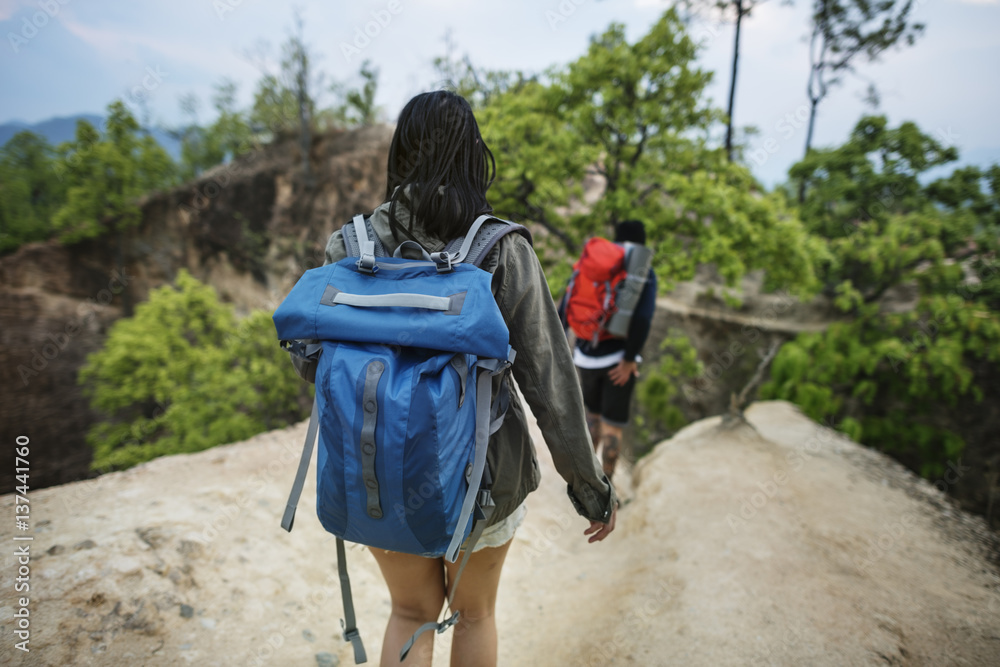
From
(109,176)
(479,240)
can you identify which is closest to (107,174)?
(109,176)

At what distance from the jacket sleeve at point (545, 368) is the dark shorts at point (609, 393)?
2.09 meters

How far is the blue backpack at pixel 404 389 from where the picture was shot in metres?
1.01

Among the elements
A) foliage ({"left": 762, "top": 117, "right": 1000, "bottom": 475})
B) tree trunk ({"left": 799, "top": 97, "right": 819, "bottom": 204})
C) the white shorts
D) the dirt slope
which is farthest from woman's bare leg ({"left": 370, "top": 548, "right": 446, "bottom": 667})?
tree trunk ({"left": 799, "top": 97, "right": 819, "bottom": 204})

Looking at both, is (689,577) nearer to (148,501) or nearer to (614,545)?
(614,545)

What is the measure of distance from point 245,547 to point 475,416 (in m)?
2.58

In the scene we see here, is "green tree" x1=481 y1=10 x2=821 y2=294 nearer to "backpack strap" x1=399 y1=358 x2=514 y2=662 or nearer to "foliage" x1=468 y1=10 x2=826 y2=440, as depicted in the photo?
"foliage" x1=468 y1=10 x2=826 y2=440

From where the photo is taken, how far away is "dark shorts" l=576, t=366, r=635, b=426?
3.38 m

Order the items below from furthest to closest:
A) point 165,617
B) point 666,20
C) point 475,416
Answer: point 666,20
point 165,617
point 475,416

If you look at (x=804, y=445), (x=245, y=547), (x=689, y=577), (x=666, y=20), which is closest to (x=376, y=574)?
(x=245, y=547)

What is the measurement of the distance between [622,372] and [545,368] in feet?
7.09

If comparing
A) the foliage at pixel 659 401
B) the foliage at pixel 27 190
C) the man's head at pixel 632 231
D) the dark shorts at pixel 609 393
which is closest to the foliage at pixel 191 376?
the foliage at pixel 659 401

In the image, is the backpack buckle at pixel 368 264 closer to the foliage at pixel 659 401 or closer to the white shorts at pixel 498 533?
the white shorts at pixel 498 533

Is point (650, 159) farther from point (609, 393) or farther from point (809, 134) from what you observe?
point (809, 134)

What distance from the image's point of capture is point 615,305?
320 centimetres
